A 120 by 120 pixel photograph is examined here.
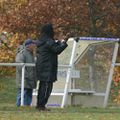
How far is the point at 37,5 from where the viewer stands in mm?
19938

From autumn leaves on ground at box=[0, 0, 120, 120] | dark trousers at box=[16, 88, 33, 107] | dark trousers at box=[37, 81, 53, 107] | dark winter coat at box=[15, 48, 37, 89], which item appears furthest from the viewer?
autumn leaves on ground at box=[0, 0, 120, 120]

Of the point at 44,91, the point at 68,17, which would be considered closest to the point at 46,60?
the point at 44,91

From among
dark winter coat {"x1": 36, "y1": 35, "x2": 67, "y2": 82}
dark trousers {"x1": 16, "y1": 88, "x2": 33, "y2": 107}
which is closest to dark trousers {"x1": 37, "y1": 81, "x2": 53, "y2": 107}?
dark winter coat {"x1": 36, "y1": 35, "x2": 67, "y2": 82}

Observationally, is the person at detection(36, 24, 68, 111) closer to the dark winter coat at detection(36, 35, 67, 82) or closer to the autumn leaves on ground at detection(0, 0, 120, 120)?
the dark winter coat at detection(36, 35, 67, 82)

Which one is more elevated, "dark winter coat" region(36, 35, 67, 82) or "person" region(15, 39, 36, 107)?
"dark winter coat" region(36, 35, 67, 82)

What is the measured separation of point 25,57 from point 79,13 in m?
5.79

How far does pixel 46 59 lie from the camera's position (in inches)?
472

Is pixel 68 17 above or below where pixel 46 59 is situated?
above

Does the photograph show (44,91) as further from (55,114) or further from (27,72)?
(27,72)

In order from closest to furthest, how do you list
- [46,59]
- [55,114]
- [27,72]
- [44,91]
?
[55,114]
[46,59]
[44,91]
[27,72]

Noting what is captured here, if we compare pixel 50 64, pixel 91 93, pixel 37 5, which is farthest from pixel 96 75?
pixel 37 5

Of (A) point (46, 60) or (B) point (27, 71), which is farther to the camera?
(B) point (27, 71)

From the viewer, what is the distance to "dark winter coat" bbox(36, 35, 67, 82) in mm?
11961

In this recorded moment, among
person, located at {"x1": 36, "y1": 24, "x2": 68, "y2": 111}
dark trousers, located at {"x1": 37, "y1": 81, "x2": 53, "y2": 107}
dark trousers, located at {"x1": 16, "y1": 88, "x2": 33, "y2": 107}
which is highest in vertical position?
person, located at {"x1": 36, "y1": 24, "x2": 68, "y2": 111}
